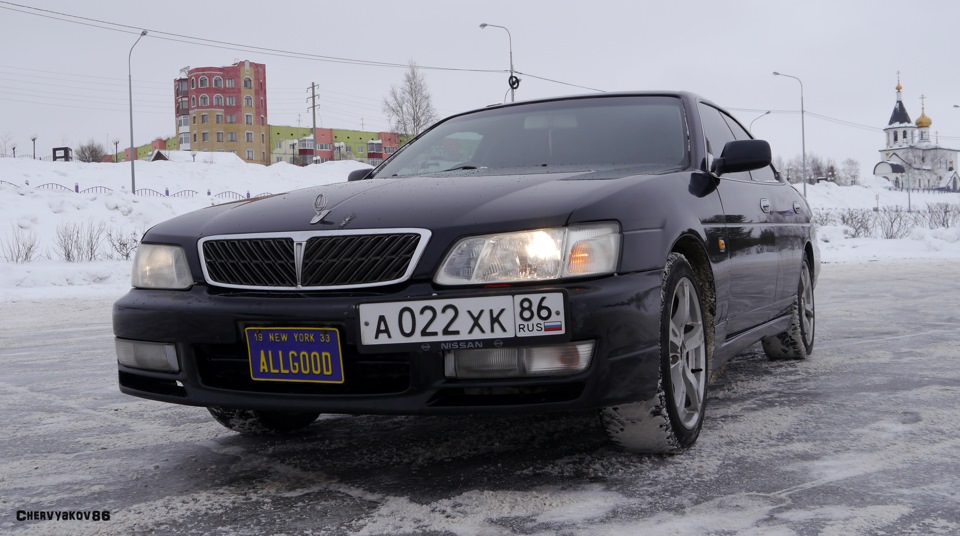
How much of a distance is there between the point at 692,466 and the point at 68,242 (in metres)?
16.6

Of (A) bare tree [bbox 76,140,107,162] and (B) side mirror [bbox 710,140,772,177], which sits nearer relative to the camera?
(B) side mirror [bbox 710,140,772,177]

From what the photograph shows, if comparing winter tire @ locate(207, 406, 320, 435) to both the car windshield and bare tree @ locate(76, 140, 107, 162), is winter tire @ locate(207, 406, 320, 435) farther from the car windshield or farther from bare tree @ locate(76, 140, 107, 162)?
bare tree @ locate(76, 140, 107, 162)

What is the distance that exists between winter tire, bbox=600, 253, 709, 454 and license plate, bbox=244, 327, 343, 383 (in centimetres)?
90

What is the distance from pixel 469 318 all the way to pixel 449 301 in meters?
0.08

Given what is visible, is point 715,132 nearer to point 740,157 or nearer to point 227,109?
point 740,157

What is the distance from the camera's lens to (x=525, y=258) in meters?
2.63

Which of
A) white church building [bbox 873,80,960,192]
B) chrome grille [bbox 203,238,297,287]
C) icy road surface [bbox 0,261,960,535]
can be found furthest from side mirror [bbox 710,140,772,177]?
white church building [bbox 873,80,960,192]

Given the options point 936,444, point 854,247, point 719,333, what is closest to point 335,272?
point 719,333

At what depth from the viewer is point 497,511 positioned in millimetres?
2535

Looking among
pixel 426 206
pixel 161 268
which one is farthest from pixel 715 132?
pixel 161 268

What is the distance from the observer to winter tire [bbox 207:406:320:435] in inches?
141

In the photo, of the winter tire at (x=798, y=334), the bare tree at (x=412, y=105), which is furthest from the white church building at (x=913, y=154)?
the winter tire at (x=798, y=334)

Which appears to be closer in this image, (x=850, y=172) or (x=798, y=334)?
(x=798, y=334)

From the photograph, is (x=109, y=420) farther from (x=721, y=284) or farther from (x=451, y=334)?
(x=721, y=284)
